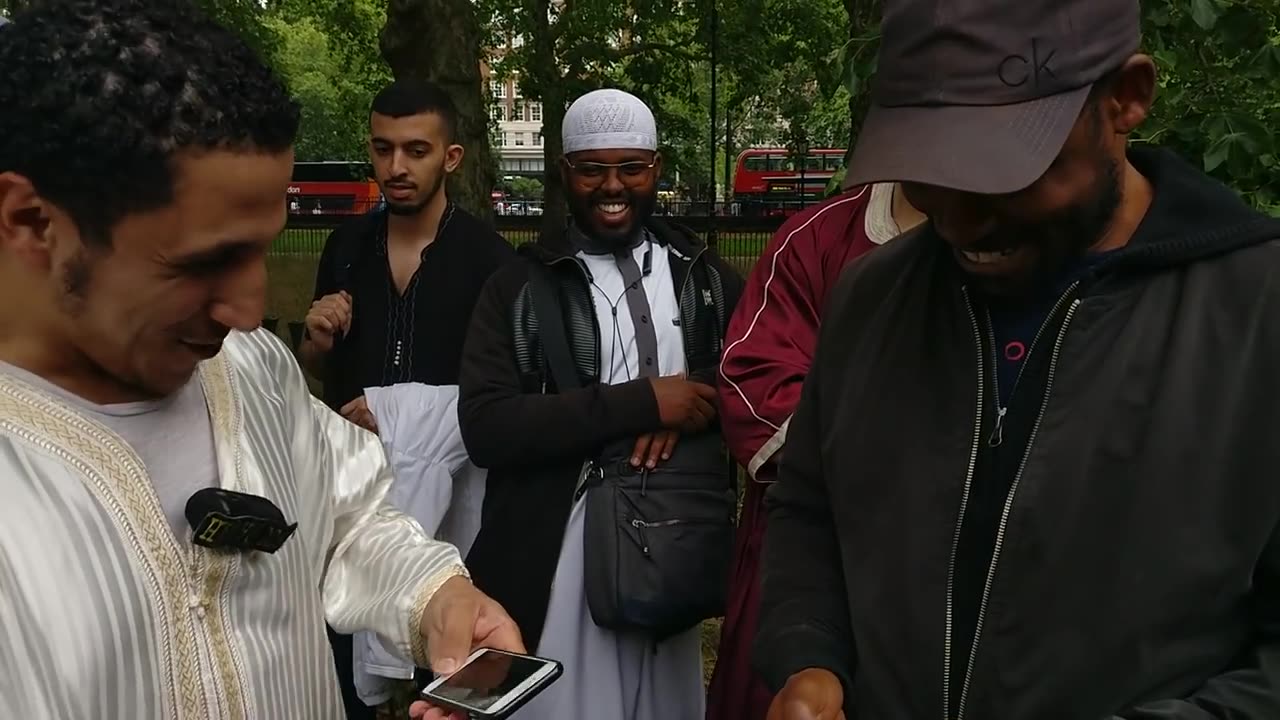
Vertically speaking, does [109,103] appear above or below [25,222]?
above

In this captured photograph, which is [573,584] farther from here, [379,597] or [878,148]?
[878,148]

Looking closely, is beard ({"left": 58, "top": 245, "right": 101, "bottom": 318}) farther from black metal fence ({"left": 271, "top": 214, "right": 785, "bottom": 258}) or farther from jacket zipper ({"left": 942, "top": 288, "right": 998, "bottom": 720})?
black metal fence ({"left": 271, "top": 214, "right": 785, "bottom": 258})

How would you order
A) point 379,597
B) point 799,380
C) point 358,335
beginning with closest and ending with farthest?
1. point 379,597
2. point 799,380
3. point 358,335

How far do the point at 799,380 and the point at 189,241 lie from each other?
1.58 metres

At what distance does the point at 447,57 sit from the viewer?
7.65m

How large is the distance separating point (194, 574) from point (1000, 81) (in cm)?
115

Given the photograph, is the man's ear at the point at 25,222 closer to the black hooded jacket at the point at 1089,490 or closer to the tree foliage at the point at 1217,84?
the black hooded jacket at the point at 1089,490

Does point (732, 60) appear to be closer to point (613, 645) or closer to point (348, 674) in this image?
point (348, 674)

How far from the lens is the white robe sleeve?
63.9 inches

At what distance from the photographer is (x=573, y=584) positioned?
9.20 ft

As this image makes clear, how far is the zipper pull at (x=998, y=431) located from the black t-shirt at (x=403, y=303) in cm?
220

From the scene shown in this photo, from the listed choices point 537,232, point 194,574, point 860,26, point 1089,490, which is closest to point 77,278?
point 194,574

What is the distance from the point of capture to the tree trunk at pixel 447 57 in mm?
7551

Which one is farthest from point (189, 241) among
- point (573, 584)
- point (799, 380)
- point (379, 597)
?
point (573, 584)
